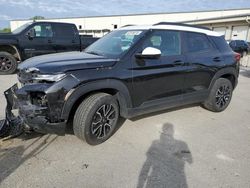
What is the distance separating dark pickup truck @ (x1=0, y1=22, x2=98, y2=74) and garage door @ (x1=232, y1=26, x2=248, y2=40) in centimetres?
2107

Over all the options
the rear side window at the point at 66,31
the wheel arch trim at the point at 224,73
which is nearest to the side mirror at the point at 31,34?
the rear side window at the point at 66,31

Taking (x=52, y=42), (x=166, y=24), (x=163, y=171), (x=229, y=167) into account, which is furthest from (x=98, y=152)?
(x=52, y=42)

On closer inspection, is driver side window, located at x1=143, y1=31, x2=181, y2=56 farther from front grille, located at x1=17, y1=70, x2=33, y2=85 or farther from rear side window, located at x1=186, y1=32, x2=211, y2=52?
front grille, located at x1=17, y1=70, x2=33, y2=85

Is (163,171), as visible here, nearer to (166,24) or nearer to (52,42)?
(166,24)

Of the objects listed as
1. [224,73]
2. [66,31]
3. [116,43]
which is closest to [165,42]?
[116,43]

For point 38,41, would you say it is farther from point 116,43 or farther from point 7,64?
point 116,43

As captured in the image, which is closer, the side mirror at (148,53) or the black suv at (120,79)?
the black suv at (120,79)

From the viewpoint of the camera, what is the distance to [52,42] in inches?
393

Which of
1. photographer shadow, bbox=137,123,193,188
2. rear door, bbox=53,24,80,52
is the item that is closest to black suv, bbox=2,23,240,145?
photographer shadow, bbox=137,123,193,188

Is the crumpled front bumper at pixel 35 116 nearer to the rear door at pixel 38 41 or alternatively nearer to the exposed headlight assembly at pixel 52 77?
the exposed headlight assembly at pixel 52 77

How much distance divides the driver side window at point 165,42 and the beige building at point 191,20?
22.6 meters

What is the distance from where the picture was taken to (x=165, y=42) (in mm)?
4562

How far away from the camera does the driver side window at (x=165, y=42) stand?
172 inches

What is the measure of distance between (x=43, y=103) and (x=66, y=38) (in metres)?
7.43
